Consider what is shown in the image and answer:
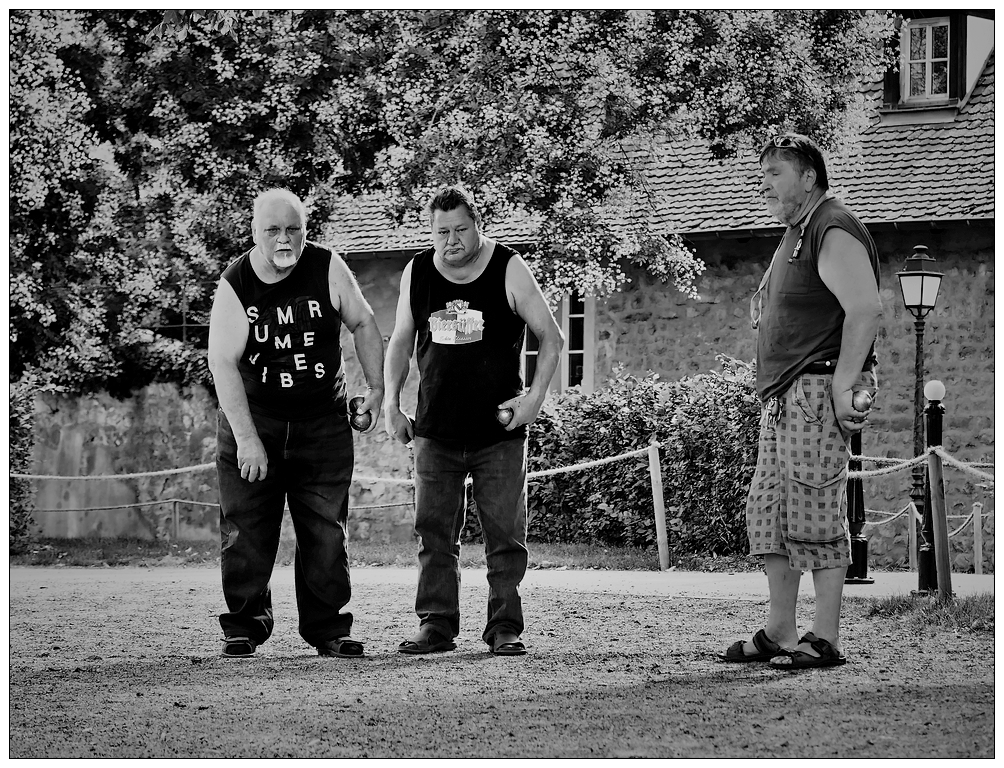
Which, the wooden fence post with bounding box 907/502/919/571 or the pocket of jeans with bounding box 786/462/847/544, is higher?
the pocket of jeans with bounding box 786/462/847/544

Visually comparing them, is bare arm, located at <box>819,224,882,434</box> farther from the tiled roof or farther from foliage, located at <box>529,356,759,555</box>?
the tiled roof

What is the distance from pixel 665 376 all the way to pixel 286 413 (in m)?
6.97

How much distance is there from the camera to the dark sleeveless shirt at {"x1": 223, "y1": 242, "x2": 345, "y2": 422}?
4211 millimetres

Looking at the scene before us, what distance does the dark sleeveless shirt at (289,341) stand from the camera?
4.21 metres

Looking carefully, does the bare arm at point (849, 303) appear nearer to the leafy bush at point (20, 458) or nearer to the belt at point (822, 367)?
the belt at point (822, 367)

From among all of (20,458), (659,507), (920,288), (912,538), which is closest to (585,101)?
(920,288)

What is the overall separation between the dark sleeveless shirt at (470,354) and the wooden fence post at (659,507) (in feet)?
12.9

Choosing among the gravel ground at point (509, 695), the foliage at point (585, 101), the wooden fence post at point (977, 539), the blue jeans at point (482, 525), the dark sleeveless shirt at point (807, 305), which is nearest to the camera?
the gravel ground at point (509, 695)

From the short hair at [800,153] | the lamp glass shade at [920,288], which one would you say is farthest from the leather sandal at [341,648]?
the lamp glass shade at [920,288]

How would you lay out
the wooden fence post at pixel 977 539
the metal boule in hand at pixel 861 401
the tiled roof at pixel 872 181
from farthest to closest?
1. the tiled roof at pixel 872 181
2. the wooden fence post at pixel 977 539
3. the metal boule in hand at pixel 861 401

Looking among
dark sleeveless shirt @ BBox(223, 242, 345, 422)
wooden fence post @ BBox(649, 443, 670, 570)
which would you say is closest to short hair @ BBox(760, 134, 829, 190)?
dark sleeveless shirt @ BBox(223, 242, 345, 422)

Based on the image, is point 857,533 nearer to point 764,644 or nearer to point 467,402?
point 764,644

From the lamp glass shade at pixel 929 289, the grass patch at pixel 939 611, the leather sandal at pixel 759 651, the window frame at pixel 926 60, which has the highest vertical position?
the window frame at pixel 926 60

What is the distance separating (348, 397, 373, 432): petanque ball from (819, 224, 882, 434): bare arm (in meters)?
1.52
